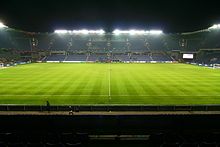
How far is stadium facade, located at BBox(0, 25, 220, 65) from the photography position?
91.2 meters

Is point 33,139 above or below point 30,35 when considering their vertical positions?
below

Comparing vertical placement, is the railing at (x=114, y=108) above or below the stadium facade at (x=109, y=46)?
below

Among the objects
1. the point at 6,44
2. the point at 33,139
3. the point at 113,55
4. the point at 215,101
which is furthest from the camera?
the point at 113,55

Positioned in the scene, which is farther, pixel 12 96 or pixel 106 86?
pixel 106 86

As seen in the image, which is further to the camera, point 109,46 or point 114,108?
point 109,46

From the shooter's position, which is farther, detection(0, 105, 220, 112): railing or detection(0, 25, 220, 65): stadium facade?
detection(0, 25, 220, 65): stadium facade

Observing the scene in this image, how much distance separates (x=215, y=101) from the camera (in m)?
25.1

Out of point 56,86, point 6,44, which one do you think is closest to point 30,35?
point 6,44

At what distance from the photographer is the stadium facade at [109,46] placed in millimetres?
91188

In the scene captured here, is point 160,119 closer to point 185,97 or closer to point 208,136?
point 208,136

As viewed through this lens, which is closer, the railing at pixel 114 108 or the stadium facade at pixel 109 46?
the railing at pixel 114 108

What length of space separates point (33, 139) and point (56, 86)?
22756 millimetres

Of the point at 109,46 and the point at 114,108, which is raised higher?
the point at 109,46

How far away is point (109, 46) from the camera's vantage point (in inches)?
4210
